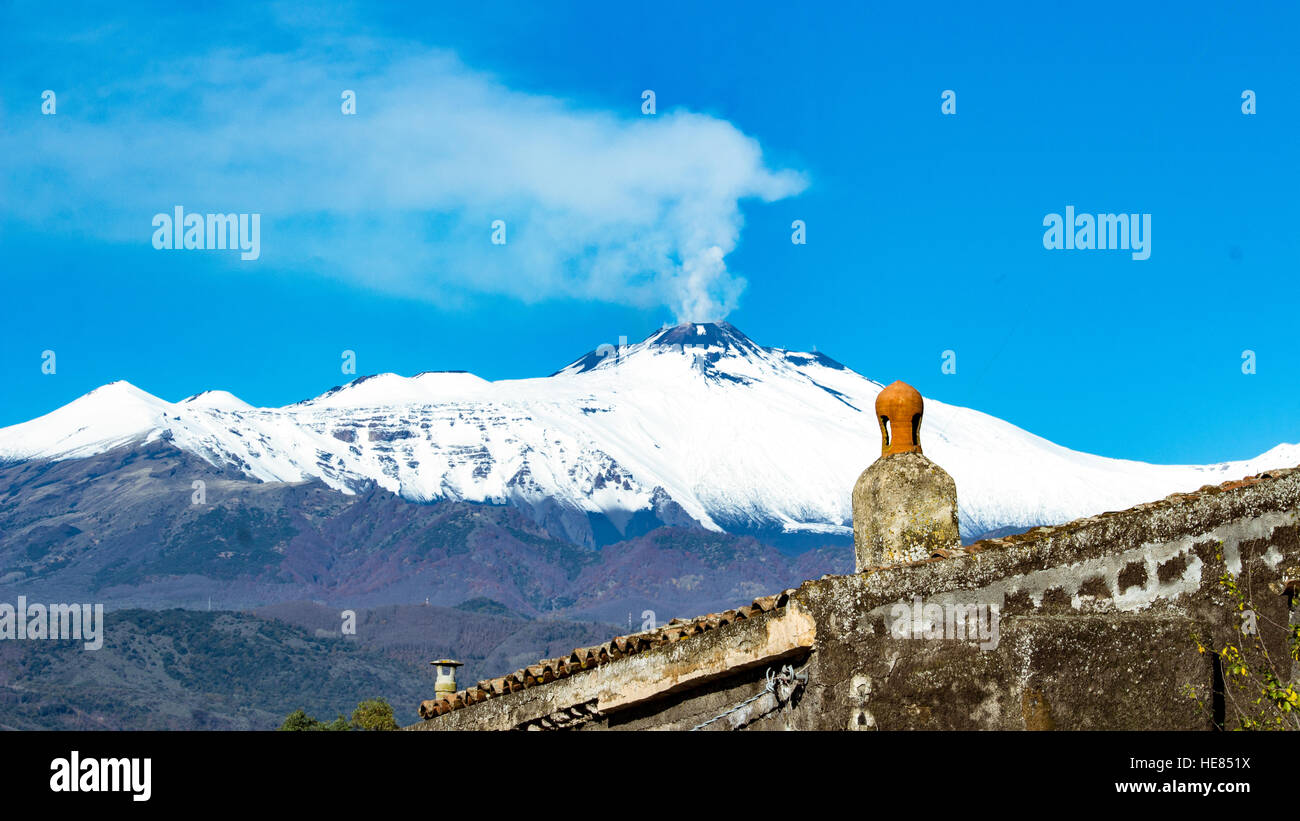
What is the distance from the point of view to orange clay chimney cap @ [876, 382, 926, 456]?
46.1 feet

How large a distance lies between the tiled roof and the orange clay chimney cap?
97.8 inches

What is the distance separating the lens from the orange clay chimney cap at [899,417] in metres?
14.0

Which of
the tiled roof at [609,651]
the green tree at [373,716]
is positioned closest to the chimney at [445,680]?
the tiled roof at [609,651]

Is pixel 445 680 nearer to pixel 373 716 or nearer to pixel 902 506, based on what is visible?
pixel 902 506

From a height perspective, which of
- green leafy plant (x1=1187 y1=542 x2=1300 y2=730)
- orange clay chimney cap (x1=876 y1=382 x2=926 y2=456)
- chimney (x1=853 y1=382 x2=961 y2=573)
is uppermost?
orange clay chimney cap (x1=876 y1=382 x2=926 y2=456)

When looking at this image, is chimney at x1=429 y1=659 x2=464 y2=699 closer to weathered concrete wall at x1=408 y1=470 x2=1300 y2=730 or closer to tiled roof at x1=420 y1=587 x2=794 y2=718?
tiled roof at x1=420 y1=587 x2=794 y2=718

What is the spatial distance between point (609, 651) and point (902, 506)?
9.37ft

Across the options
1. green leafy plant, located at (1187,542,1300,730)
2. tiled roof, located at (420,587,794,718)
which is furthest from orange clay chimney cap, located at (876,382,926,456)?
green leafy plant, located at (1187,542,1300,730)

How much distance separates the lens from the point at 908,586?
10617mm

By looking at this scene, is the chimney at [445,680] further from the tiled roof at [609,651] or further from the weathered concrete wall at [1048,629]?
the weathered concrete wall at [1048,629]

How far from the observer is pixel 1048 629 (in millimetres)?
9531
